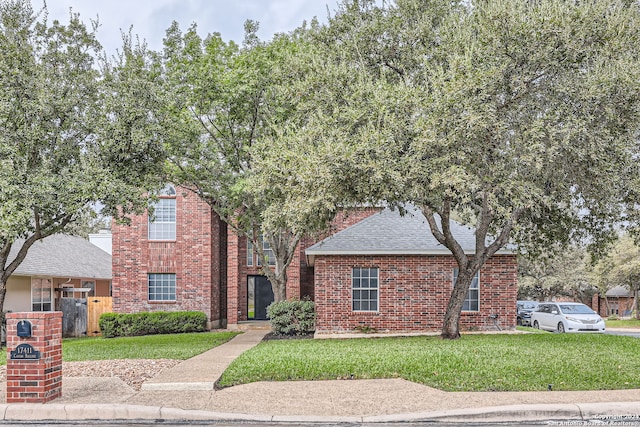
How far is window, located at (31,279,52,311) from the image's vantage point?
25686mm

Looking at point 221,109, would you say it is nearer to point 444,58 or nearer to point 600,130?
point 444,58

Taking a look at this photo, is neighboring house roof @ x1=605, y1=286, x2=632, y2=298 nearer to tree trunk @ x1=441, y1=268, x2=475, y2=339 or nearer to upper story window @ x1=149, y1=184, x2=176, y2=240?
tree trunk @ x1=441, y1=268, x2=475, y2=339

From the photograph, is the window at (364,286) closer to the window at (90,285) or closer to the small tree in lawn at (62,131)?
the small tree in lawn at (62,131)

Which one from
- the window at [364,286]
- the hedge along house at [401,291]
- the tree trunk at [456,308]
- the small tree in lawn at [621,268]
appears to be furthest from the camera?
the small tree in lawn at [621,268]

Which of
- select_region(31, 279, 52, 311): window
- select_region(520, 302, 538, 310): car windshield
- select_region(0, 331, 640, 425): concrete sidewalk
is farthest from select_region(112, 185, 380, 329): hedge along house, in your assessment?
select_region(0, 331, 640, 425): concrete sidewalk

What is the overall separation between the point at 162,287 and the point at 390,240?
10933mm

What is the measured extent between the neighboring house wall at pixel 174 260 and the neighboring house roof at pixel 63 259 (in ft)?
9.98

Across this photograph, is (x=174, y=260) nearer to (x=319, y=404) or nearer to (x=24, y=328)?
(x=24, y=328)

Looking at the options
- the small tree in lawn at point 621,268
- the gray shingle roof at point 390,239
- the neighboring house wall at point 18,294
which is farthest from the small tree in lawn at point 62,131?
the small tree in lawn at point 621,268

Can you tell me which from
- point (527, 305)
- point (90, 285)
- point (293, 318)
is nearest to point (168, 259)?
point (293, 318)

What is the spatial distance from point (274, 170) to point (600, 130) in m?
7.51

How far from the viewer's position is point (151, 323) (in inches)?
958

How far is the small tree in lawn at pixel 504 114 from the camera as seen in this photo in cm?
1333

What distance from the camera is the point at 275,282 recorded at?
74.1 feet
